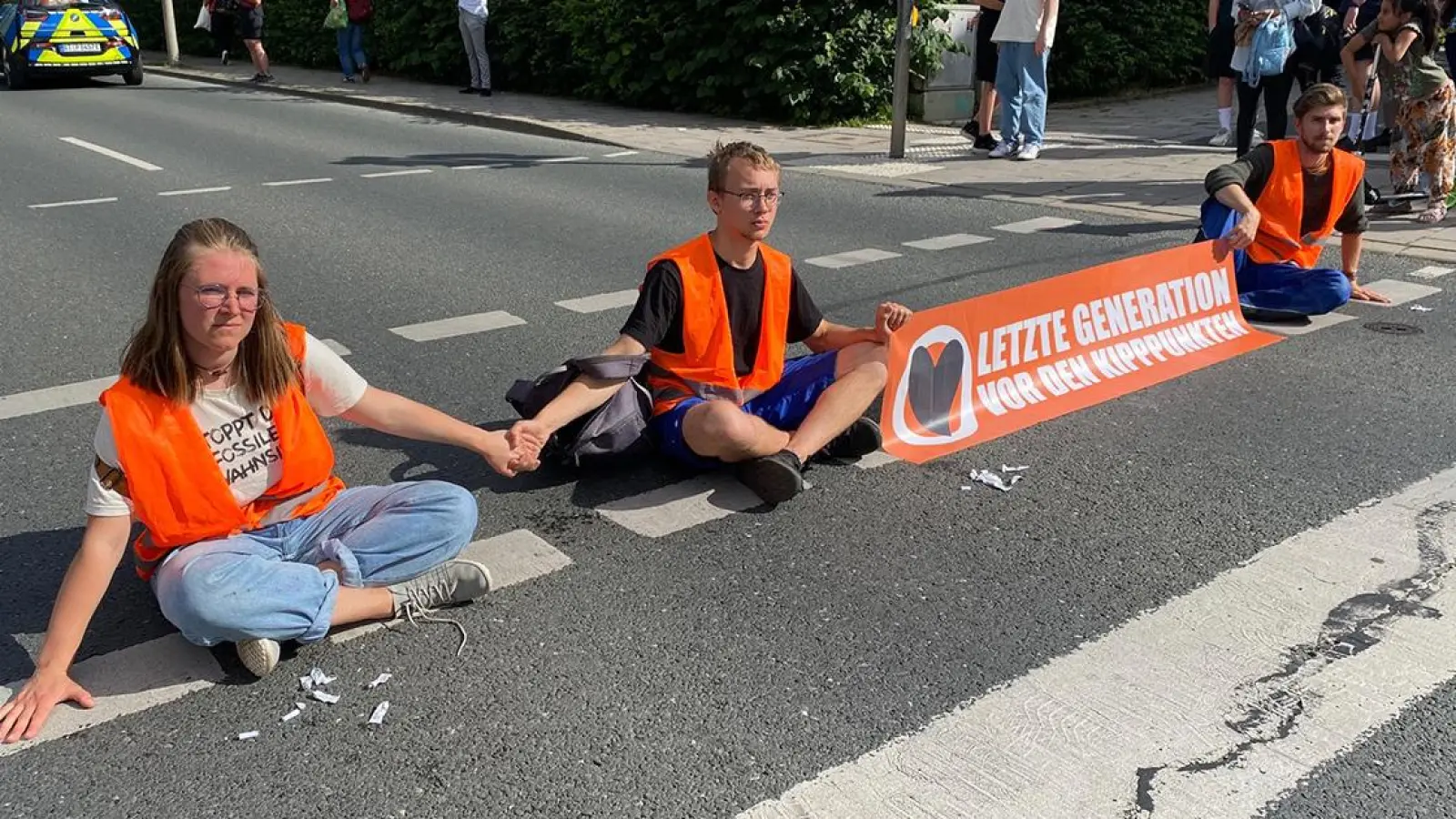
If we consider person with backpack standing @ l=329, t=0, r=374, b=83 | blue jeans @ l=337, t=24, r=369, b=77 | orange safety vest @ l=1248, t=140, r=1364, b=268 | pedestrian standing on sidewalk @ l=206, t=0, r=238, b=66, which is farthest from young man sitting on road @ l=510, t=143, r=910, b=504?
pedestrian standing on sidewalk @ l=206, t=0, r=238, b=66

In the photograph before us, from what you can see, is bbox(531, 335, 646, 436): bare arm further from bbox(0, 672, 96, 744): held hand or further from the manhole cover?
the manhole cover

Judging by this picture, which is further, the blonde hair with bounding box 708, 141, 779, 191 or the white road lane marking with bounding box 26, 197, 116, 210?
the white road lane marking with bounding box 26, 197, 116, 210

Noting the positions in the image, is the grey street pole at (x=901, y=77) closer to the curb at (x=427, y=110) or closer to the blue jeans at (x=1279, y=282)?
the curb at (x=427, y=110)

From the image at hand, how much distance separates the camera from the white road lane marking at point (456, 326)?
632cm

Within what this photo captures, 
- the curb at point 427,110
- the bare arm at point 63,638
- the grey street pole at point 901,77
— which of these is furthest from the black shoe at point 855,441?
the curb at point 427,110

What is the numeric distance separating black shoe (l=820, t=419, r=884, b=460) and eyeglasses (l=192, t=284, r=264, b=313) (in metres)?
2.05

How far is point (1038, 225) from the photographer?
918cm

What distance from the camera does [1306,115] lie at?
20.0 feet

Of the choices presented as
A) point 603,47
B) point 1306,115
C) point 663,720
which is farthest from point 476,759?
point 603,47

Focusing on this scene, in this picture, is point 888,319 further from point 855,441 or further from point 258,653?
point 258,653

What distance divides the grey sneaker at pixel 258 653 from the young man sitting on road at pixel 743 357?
1.14 m

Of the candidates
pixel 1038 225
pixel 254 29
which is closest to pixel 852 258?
pixel 1038 225

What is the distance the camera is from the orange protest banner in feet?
15.1

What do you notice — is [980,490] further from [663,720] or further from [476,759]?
[476,759]
